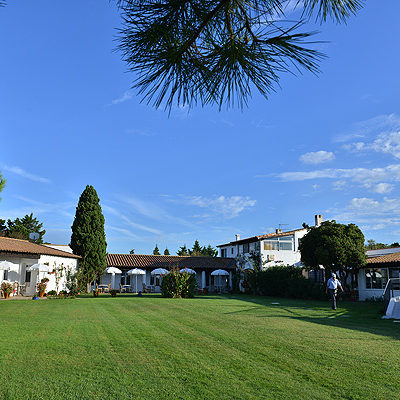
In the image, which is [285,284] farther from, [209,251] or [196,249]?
[196,249]

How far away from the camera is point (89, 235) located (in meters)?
32.2

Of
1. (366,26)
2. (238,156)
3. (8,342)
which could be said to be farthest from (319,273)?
(366,26)

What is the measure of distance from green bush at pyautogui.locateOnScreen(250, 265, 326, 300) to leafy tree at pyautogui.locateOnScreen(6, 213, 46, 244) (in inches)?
1200

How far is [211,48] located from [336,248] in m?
21.4

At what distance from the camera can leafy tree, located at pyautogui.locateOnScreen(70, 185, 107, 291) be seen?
31.9 m

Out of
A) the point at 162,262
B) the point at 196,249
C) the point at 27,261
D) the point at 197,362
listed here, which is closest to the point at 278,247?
the point at 162,262

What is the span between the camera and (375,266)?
23719 millimetres

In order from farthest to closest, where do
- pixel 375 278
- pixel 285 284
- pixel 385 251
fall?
pixel 385 251
pixel 285 284
pixel 375 278

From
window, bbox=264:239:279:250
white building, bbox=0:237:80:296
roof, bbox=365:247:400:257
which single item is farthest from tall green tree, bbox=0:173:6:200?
roof, bbox=365:247:400:257

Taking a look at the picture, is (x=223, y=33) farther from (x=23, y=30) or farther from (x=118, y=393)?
(x=118, y=393)

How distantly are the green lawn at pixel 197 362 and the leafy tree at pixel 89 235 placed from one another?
73.0ft

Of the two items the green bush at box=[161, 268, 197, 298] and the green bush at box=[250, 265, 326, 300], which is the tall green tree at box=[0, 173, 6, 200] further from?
the green bush at box=[250, 265, 326, 300]

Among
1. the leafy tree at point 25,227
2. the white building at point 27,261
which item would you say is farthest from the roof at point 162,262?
the leafy tree at point 25,227

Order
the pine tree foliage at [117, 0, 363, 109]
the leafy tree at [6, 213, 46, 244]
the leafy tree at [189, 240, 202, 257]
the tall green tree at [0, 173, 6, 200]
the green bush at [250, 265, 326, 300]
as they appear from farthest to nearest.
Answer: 1. the leafy tree at [189, 240, 202, 257]
2. the leafy tree at [6, 213, 46, 244]
3. the green bush at [250, 265, 326, 300]
4. the tall green tree at [0, 173, 6, 200]
5. the pine tree foliage at [117, 0, 363, 109]
